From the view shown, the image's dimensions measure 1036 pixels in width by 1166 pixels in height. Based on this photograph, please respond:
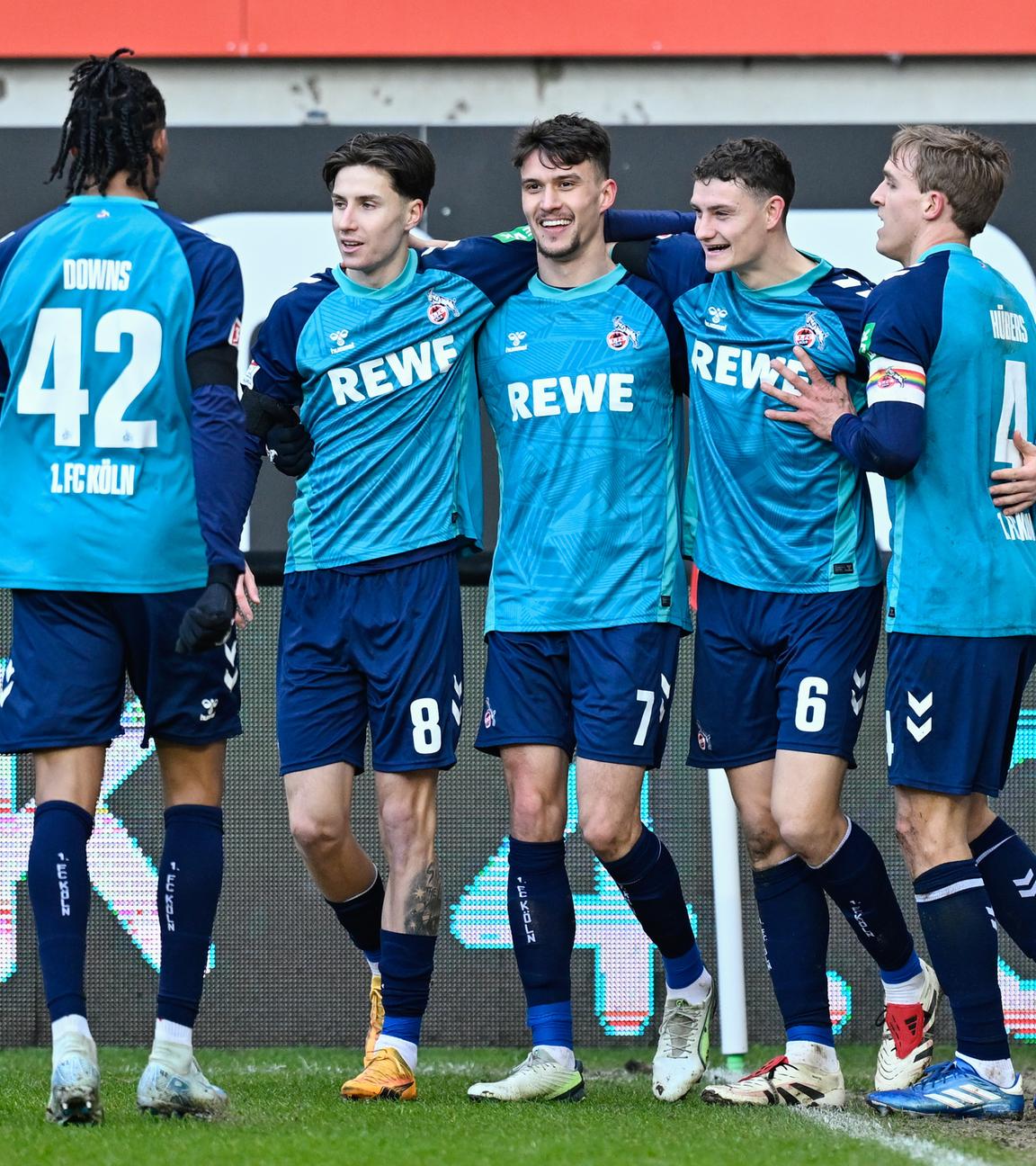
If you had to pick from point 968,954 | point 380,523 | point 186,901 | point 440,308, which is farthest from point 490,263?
point 968,954

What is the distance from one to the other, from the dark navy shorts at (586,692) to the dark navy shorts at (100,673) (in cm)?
73

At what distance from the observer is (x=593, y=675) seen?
3.96 meters

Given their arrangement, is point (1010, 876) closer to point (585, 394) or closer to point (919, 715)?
point (919, 715)

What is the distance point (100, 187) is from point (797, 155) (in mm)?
3428

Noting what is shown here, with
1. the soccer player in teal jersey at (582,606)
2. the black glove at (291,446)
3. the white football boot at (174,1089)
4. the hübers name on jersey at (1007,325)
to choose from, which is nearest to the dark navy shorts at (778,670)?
the soccer player in teal jersey at (582,606)

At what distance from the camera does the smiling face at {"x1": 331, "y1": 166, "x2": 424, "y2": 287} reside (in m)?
4.06

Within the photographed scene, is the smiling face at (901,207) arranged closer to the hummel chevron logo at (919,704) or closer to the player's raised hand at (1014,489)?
the player's raised hand at (1014,489)

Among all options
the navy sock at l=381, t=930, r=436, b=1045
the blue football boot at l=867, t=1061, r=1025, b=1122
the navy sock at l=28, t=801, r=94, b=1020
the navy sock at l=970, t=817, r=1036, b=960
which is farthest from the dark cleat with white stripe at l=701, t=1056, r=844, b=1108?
the navy sock at l=28, t=801, r=94, b=1020

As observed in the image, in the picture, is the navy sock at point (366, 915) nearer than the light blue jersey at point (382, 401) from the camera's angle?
No

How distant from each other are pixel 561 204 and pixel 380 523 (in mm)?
849

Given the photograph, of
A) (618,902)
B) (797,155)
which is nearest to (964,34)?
(797,155)

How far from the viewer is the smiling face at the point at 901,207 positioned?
3.80m

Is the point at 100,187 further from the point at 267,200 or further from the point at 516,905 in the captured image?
the point at 267,200

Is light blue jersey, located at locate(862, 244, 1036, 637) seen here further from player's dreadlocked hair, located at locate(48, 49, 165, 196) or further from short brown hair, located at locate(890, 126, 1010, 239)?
player's dreadlocked hair, located at locate(48, 49, 165, 196)
